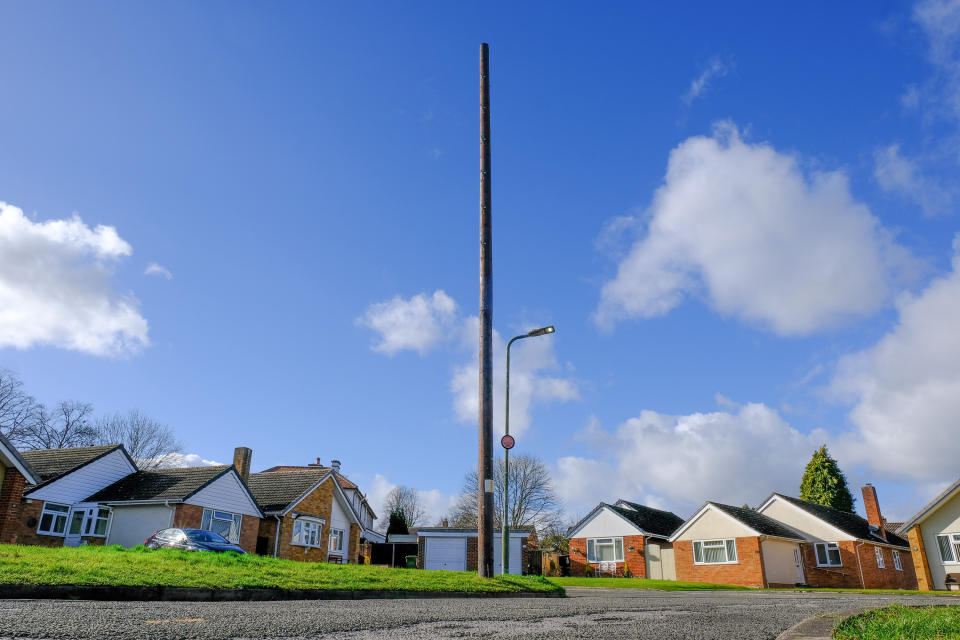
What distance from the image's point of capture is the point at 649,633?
5879mm

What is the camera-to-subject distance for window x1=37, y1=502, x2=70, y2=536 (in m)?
25.7

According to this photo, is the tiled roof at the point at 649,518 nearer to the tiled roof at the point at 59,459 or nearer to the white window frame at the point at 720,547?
the white window frame at the point at 720,547

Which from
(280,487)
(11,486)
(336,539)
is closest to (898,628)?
(11,486)

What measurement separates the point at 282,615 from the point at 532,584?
792 centimetres

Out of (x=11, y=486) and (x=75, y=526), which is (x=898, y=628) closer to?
(x=11, y=486)

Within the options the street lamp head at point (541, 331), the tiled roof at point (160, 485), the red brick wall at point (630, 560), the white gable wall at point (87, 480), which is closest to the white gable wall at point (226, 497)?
the tiled roof at point (160, 485)

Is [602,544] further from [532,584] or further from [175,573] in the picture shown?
[175,573]

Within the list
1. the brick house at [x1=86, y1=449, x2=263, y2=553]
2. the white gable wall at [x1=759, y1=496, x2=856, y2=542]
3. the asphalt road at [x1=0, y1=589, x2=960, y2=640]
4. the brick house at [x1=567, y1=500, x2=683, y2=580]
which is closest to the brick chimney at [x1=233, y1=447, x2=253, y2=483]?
the brick house at [x1=86, y1=449, x2=263, y2=553]

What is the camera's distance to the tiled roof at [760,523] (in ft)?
115

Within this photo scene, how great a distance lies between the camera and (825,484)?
5394 centimetres

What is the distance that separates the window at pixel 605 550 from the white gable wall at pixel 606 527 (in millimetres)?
309

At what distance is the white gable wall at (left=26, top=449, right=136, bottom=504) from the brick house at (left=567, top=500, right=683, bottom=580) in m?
26.6

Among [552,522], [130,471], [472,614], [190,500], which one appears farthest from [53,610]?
[552,522]

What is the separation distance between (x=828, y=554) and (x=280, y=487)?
31.1 meters
